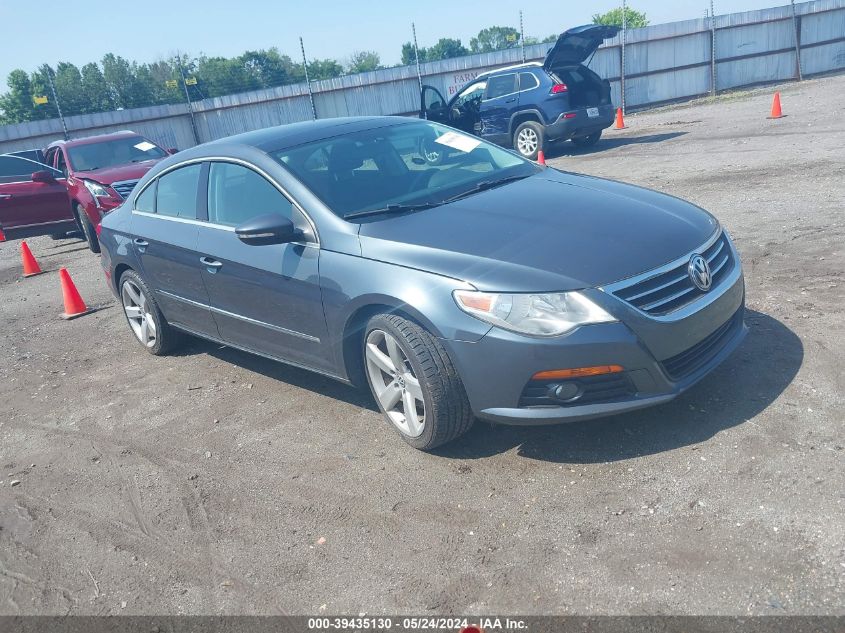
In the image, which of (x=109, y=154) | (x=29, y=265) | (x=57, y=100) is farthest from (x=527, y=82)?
(x=57, y=100)

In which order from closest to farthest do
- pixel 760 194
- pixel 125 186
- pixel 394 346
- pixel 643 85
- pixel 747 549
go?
pixel 747 549 → pixel 394 346 → pixel 760 194 → pixel 125 186 → pixel 643 85

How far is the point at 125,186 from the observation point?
35.0 feet

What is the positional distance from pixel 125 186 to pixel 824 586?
10218 millimetres

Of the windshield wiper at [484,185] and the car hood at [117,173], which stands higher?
the windshield wiper at [484,185]

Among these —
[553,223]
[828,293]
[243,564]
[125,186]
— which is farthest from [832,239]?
[125,186]

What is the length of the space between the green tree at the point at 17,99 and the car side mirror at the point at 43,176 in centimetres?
5141

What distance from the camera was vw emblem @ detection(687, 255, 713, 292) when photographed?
12.0 feet

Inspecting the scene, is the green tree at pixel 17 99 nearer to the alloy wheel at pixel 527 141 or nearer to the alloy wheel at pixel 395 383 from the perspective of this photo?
the alloy wheel at pixel 527 141

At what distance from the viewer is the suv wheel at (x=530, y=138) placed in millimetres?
14266

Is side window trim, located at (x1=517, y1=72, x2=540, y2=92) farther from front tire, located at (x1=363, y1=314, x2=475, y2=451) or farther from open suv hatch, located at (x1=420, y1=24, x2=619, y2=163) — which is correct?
front tire, located at (x1=363, y1=314, x2=475, y2=451)

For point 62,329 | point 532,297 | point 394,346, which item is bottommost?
point 62,329

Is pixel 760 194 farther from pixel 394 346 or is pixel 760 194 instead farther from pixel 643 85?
pixel 643 85

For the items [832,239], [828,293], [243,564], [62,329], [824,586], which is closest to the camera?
[824,586]

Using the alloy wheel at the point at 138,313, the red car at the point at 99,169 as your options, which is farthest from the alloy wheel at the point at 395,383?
the red car at the point at 99,169
